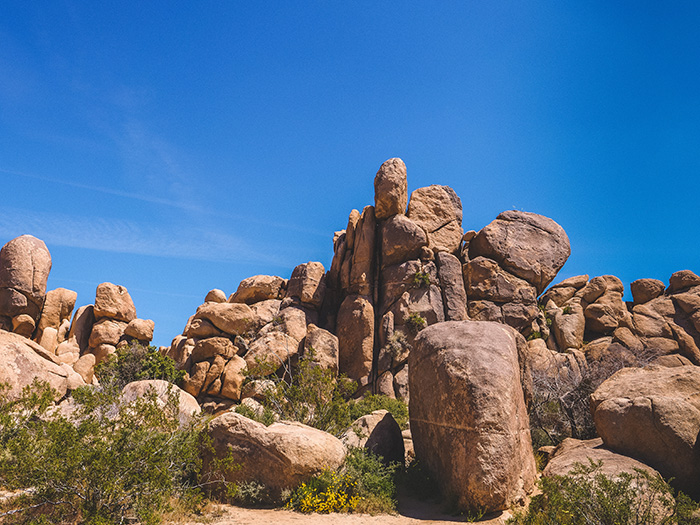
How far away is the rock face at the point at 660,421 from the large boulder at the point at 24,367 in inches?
576

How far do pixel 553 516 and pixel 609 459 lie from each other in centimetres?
308

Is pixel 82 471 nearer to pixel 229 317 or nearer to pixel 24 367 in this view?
pixel 24 367

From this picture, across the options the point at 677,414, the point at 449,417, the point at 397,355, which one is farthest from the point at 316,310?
the point at 677,414

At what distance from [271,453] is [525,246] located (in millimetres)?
27108

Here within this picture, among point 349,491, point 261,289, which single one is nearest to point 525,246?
point 261,289

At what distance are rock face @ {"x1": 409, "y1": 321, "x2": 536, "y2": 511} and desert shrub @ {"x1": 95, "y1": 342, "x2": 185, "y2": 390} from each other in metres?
20.2

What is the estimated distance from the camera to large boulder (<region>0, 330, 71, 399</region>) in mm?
13328

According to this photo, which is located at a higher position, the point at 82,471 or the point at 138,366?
the point at 138,366

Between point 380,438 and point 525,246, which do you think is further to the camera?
point 525,246

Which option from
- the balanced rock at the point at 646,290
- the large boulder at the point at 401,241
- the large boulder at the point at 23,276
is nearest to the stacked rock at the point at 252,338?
the large boulder at the point at 401,241

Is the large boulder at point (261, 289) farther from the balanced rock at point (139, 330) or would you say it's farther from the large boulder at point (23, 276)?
the large boulder at point (23, 276)

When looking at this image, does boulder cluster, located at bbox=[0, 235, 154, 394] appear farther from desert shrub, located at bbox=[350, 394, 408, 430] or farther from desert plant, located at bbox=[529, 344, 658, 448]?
desert plant, located at bbox=[529, 344, 658, 448]

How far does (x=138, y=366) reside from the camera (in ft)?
96.5

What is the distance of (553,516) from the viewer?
8.30 meters
